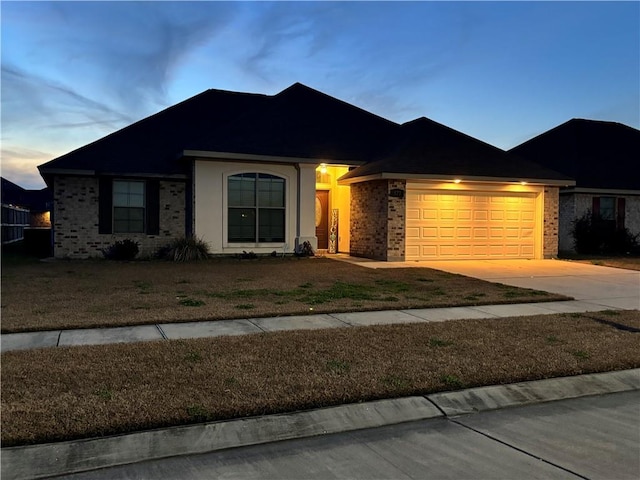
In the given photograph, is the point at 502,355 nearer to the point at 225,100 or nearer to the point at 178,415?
the point at 178,415

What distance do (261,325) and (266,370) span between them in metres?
2.21

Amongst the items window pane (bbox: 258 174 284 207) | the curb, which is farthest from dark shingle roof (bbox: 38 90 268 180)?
the curb

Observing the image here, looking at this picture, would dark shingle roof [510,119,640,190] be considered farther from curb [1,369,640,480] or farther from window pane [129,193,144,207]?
curb [1,369,640,480]

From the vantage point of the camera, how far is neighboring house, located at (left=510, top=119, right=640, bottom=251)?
2309cm

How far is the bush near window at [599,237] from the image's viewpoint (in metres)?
22.5

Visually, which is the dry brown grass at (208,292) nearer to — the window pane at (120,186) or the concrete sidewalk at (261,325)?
the concrete sidewalk at (261,325)

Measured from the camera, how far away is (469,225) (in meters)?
18.2

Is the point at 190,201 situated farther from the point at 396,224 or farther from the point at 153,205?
the point at 396,224

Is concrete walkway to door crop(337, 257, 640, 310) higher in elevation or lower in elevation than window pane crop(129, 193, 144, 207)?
lower

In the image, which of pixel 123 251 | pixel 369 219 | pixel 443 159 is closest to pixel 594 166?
pixel 443 159

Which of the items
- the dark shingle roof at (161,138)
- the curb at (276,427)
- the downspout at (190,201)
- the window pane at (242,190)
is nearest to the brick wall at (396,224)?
the window pane at (242,190)

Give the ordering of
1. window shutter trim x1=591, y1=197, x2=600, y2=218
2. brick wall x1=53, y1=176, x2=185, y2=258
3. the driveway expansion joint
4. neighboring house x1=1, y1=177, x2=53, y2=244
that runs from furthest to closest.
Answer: neighboring house x1=1, y1=177, x2=53, y2=244 < window shutter trim x1=591, y1=197, x2=600, y2=218 < brick wall x1=53, y1=176, x2=185, y2=258 < the driveway expansion joint

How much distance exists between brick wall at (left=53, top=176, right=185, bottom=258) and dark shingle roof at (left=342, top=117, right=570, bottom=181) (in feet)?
23.5

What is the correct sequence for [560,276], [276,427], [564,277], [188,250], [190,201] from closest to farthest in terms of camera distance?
1. [276,427]
2. [564,277]
3. [560,276]
4. [188,250]
5. [190,201]
